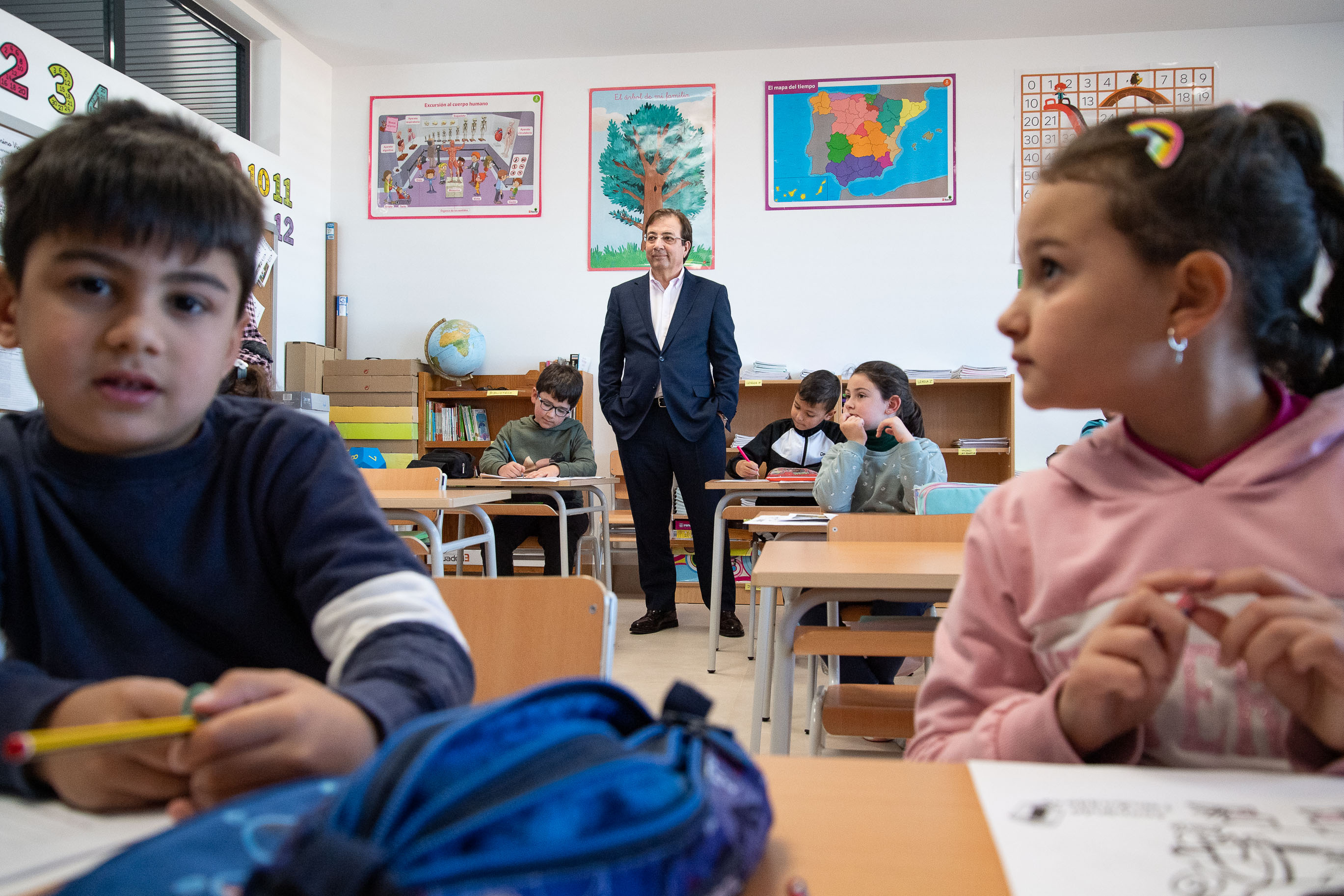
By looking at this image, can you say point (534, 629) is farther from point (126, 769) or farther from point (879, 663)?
point (879, 663)

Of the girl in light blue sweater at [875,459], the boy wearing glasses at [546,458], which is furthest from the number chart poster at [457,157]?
the girl in light blue sweater at [875,459]

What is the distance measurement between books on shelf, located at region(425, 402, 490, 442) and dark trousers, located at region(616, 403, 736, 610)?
1.99 metres

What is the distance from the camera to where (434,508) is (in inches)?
110

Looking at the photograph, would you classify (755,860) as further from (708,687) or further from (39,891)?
(708,687)

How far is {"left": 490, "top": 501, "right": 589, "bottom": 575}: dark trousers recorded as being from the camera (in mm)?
4629

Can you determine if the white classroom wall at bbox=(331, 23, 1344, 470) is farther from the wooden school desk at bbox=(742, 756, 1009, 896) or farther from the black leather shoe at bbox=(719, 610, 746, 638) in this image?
the wooden school desk at bbox=(742, 756, 1009, 896)

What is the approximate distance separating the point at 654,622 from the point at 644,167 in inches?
125

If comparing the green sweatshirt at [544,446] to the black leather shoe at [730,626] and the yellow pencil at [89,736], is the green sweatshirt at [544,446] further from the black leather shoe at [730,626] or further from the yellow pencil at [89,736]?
the yellow pencil at [89,736]

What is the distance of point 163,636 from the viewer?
28.7 inches

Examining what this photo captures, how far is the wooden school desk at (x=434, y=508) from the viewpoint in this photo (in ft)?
9.07

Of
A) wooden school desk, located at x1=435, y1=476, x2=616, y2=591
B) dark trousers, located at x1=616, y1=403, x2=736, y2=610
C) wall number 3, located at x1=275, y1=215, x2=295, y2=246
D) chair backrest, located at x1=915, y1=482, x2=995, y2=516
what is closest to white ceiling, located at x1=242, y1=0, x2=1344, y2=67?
wall number 3, located at x1=275, y1=215, x2=295, y2=246

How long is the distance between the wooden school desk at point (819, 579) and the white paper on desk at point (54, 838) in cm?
98

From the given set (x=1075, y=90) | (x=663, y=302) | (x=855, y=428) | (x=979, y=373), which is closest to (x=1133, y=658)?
(x=855, y=428)

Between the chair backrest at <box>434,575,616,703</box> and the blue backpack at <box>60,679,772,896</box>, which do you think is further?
the chair backrest at <box>434,575,616,703</box>
